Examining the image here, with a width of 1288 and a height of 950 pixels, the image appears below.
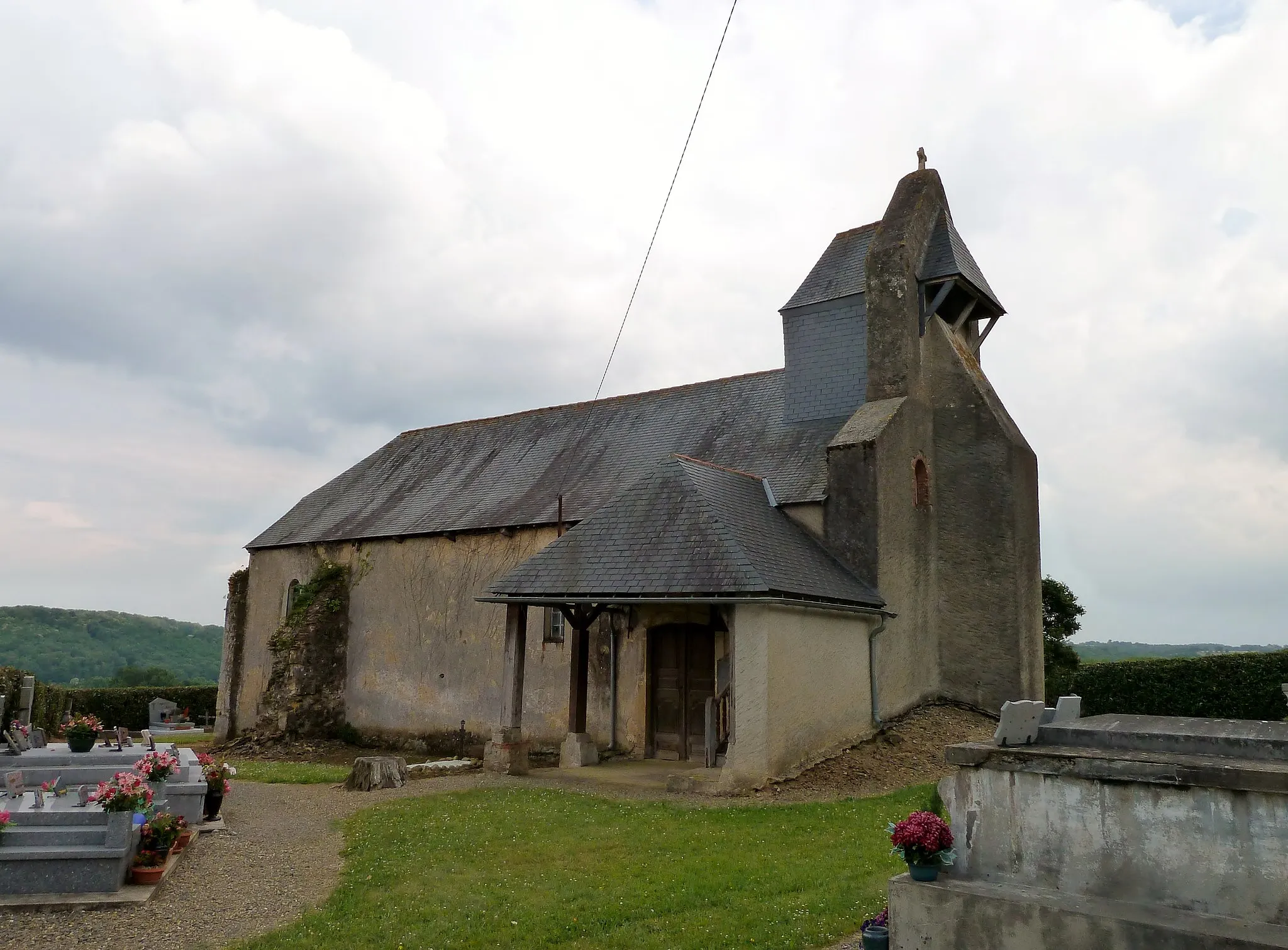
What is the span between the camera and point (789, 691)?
12742 millimetres

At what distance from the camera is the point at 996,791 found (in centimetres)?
545

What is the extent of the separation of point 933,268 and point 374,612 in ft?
46.8

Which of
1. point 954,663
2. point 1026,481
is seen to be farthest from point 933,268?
point 954,663

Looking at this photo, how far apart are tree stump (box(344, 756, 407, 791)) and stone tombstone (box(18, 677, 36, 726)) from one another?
5042 millimetres

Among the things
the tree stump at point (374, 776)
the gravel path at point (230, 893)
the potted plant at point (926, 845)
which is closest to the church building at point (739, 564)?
the tree stump at point (374, 776)

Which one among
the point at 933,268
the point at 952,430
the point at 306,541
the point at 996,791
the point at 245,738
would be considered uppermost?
the point at 933,268

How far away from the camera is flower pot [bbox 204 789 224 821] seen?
10.8 m

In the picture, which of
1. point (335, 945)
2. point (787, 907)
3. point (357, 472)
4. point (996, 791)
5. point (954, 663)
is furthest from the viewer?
point (357, 472)

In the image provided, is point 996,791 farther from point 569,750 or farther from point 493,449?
point 493,449

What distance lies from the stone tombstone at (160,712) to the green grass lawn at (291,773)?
1279 centimetres

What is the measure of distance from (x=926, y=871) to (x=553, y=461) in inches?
657

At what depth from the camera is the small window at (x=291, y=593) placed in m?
23.4

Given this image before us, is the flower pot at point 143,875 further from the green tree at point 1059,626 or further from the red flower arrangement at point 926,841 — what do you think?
the green tree at point 1059,626

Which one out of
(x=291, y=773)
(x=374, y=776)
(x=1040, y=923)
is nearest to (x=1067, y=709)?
(x=1040, y=923)
